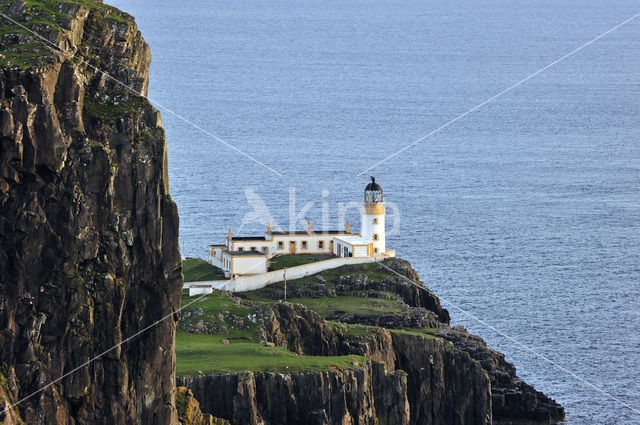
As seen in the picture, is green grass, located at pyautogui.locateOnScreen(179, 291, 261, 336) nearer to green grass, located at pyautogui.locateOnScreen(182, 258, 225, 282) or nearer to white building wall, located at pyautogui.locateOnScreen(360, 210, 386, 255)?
green grass, located at pyautogui.locateOnScreen(182, 258, 225, 282)

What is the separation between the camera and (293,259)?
15550cm

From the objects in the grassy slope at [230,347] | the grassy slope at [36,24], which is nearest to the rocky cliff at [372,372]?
the grassy slope at [230,347]

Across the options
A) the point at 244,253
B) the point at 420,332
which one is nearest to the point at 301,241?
the point at 244,253

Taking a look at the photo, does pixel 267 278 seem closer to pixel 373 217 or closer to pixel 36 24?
pixel 373 217

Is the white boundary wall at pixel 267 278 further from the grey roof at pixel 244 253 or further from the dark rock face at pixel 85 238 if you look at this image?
the dark rock face at pixel 85 238

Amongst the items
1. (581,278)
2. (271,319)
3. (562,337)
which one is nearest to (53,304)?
(271,319)

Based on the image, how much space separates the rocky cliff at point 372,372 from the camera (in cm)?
10425

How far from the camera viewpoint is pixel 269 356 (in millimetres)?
112375

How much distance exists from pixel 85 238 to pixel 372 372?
55990mm

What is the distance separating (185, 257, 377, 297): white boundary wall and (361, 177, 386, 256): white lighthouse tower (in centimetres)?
306

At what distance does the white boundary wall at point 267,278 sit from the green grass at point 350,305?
398 cm

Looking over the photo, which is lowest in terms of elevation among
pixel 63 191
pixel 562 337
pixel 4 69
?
pixel 562 337

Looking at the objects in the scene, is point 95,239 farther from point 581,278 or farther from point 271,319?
point 581,278

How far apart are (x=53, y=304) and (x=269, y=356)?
50535mm
